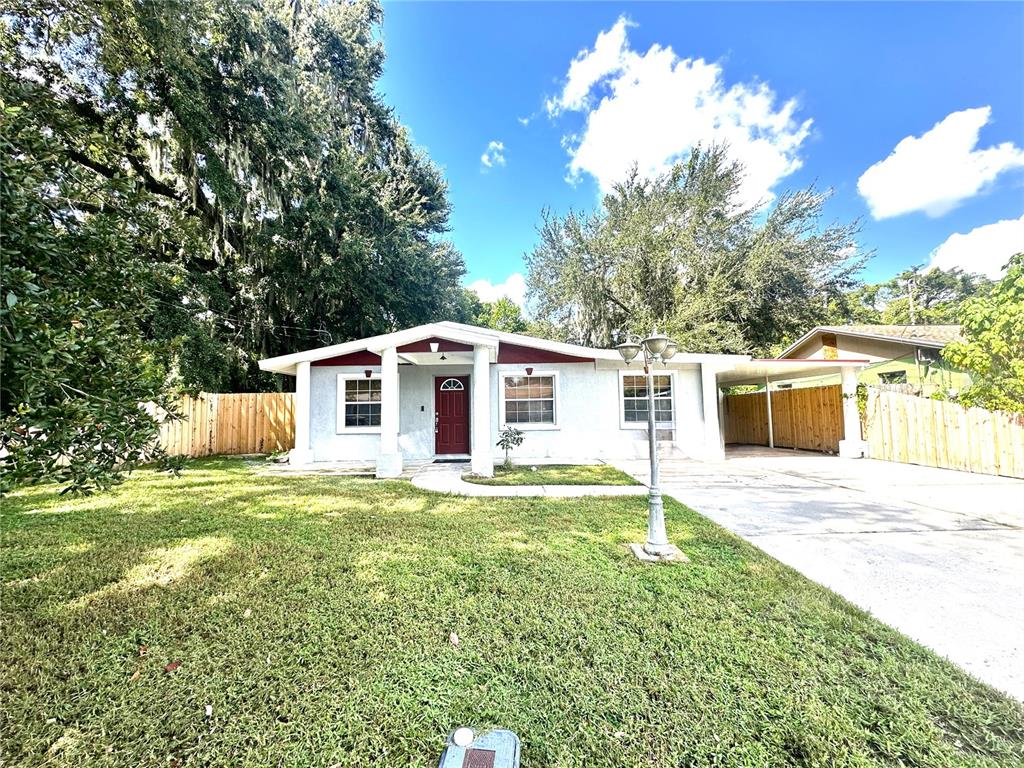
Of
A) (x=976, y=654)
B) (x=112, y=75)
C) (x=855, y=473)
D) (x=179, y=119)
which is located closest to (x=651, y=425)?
(x=976, y=654)

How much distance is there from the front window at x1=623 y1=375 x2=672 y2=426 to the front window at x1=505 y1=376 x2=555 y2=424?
1.93m

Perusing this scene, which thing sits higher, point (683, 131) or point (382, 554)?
point (683, 131)

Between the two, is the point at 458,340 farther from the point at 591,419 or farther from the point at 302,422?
the point at 302,422

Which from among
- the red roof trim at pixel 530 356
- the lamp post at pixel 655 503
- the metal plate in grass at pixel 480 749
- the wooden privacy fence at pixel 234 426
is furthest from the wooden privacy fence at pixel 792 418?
the wooden privacy fence at pixel 234 426

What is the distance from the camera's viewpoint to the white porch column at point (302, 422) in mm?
9719

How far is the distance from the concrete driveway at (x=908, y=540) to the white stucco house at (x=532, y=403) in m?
2.31

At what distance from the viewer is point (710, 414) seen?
10219mm

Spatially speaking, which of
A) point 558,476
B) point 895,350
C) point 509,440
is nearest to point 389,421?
point 509,440

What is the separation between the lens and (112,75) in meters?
10.2

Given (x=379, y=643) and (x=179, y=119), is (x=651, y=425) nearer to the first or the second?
(x=379, y=643)

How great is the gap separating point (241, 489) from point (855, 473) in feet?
37.2

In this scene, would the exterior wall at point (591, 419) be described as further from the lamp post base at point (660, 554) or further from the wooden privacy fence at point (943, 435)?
the lamp post base at point (660, 554)

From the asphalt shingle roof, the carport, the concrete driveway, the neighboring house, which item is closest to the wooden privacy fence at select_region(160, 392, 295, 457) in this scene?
the concrete driveway

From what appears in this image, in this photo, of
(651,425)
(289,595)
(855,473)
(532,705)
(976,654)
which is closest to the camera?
(532,705)
